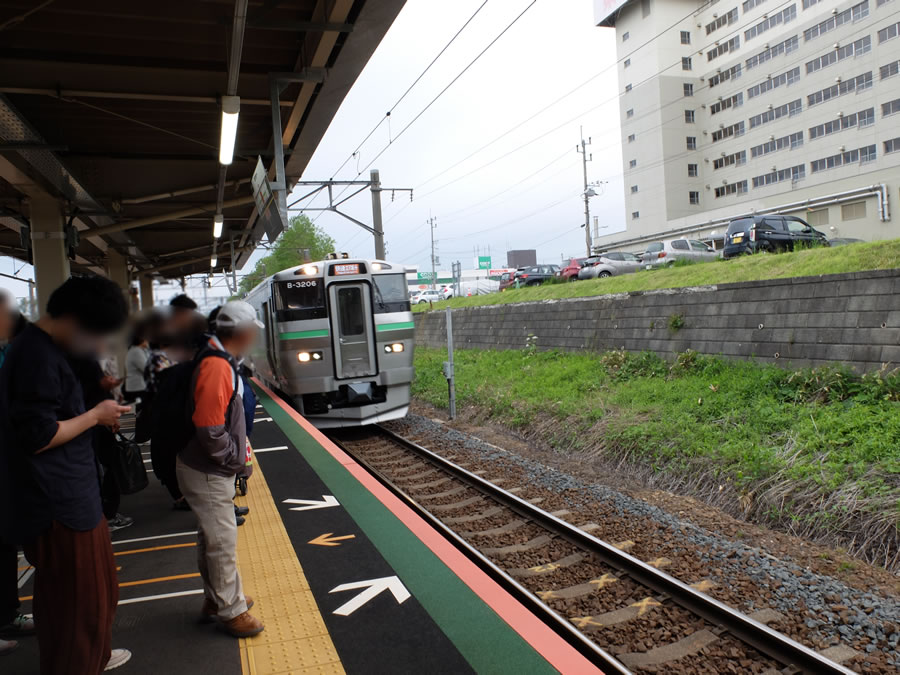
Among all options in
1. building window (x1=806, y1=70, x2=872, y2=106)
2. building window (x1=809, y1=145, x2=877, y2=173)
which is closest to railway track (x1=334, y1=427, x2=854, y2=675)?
building window (x1=809, y1=145, x2=877, y2=173)

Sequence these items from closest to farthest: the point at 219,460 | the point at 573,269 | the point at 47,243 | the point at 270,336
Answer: the point at 219,460 < the point at 47,243 < the point at 270,336 < the point at 573,269

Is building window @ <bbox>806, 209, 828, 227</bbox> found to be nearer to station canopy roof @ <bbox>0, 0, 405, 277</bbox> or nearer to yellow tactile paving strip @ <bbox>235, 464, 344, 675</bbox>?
station canopy roof @ <bbox>0, 0, 405, 277</bbox>

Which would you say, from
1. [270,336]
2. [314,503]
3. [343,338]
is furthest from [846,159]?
[314,503]

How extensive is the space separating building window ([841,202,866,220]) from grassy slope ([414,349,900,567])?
30511 millimetres

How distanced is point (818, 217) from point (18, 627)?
140 feet

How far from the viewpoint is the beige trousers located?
3029mm

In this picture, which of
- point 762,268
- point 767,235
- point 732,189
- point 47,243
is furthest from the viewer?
point 732,189

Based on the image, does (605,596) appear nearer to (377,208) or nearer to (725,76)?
(377,208)

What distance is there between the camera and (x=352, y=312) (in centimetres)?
1088

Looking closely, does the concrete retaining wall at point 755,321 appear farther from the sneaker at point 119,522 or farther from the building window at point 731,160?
the building window at point 731,160

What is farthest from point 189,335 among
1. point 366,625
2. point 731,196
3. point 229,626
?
point 731,196

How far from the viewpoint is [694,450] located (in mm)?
7684

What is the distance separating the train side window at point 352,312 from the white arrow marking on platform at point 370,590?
7333 mm

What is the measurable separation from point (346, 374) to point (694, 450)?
575 centimetres
